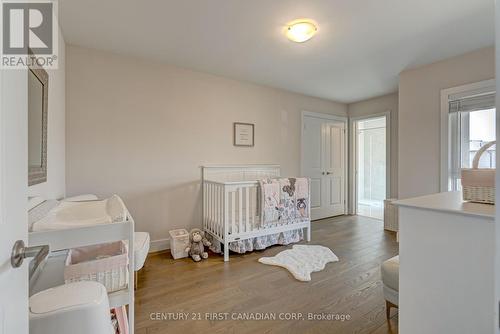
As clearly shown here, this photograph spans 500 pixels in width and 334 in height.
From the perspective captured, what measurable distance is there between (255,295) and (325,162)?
3268 mm

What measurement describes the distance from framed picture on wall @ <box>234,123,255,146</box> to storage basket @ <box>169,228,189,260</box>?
4.93 ft

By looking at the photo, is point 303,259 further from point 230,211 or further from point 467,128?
point 467,128

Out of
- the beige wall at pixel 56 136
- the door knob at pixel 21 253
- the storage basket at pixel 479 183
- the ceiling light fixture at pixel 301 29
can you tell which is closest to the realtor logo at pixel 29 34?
the beige wall at pixel 56 136

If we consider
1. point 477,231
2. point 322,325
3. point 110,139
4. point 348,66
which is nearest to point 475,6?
point 348,66

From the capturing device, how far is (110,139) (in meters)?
2.68

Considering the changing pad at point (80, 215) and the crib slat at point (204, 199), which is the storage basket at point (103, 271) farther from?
the crib slat at point (204, 199)

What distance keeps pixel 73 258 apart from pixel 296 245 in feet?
7.86

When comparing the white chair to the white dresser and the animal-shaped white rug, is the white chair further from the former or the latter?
the animal-shaped white rug

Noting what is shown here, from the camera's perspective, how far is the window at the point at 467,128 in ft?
8.73

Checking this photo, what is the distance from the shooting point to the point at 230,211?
2.93m

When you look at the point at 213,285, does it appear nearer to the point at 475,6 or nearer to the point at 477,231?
the point at 477,231

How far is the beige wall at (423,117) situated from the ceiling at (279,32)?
169 millimetres

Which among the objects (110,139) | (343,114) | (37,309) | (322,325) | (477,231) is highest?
(343,114)

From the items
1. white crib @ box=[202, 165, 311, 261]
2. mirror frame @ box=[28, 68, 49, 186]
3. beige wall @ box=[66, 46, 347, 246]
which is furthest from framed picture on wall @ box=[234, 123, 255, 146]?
mirror frame @ box=[28, 68, 49, 186]
